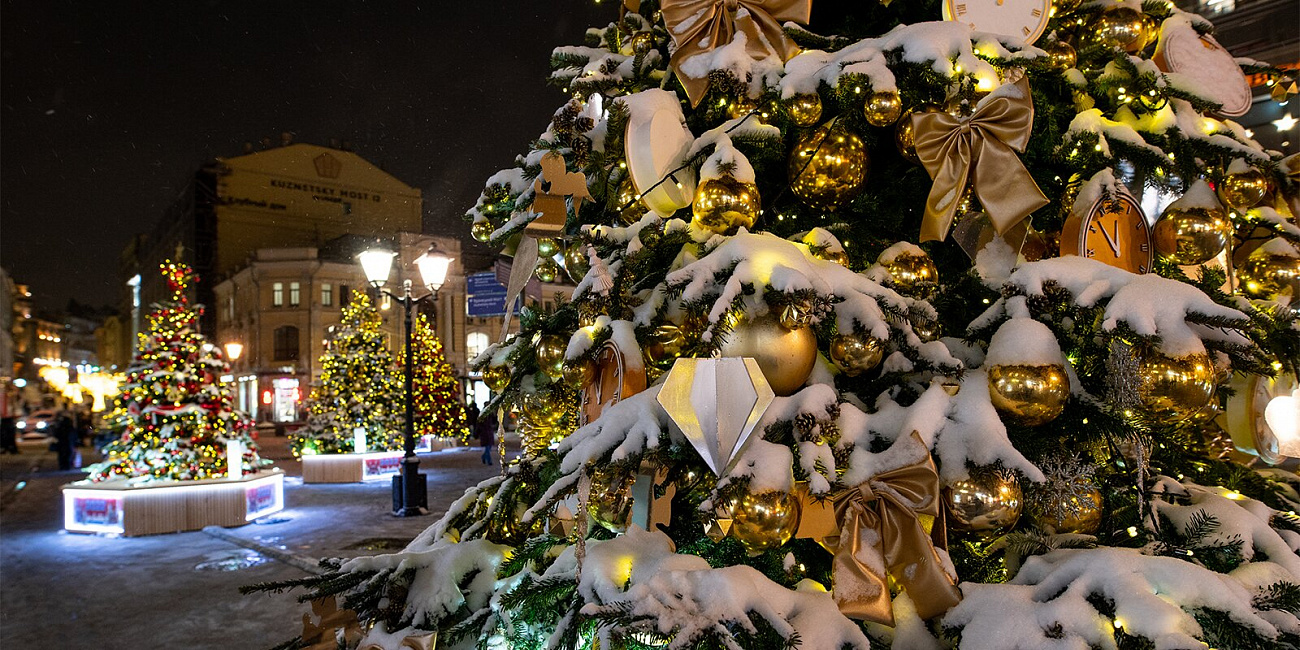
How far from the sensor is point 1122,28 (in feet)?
8.43

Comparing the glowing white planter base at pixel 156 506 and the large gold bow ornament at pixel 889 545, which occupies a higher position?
the large gold bow ornament at pixel 889 545

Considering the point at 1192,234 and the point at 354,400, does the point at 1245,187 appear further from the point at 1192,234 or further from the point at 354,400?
the point at 354,400

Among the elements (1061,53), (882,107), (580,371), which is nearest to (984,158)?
(882,107)

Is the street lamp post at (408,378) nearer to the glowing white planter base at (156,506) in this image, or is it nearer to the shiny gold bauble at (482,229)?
the glowing white planter base at (156,506)

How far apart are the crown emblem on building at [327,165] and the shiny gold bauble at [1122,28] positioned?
175ft

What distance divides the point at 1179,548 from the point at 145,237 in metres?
87.9

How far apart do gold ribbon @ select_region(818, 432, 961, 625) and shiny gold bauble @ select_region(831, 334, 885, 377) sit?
237mm

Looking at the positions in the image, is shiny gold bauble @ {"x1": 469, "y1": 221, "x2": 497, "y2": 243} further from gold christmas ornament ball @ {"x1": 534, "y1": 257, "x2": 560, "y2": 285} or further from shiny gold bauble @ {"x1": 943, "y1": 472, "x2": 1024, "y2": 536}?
shiny gold bauble @ {"x1": 943, "y1": 472, "x2": 1024, "y2": 536}

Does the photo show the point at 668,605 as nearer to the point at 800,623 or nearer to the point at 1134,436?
the point at 800,623

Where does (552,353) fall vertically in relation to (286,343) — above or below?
below

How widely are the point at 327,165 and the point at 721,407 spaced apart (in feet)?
177

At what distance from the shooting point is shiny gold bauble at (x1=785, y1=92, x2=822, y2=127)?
208 cm

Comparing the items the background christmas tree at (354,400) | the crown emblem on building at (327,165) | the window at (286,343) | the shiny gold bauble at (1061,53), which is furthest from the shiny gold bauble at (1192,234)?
the crown emblem on building at (327,165)

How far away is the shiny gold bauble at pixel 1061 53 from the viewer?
2416 mm
